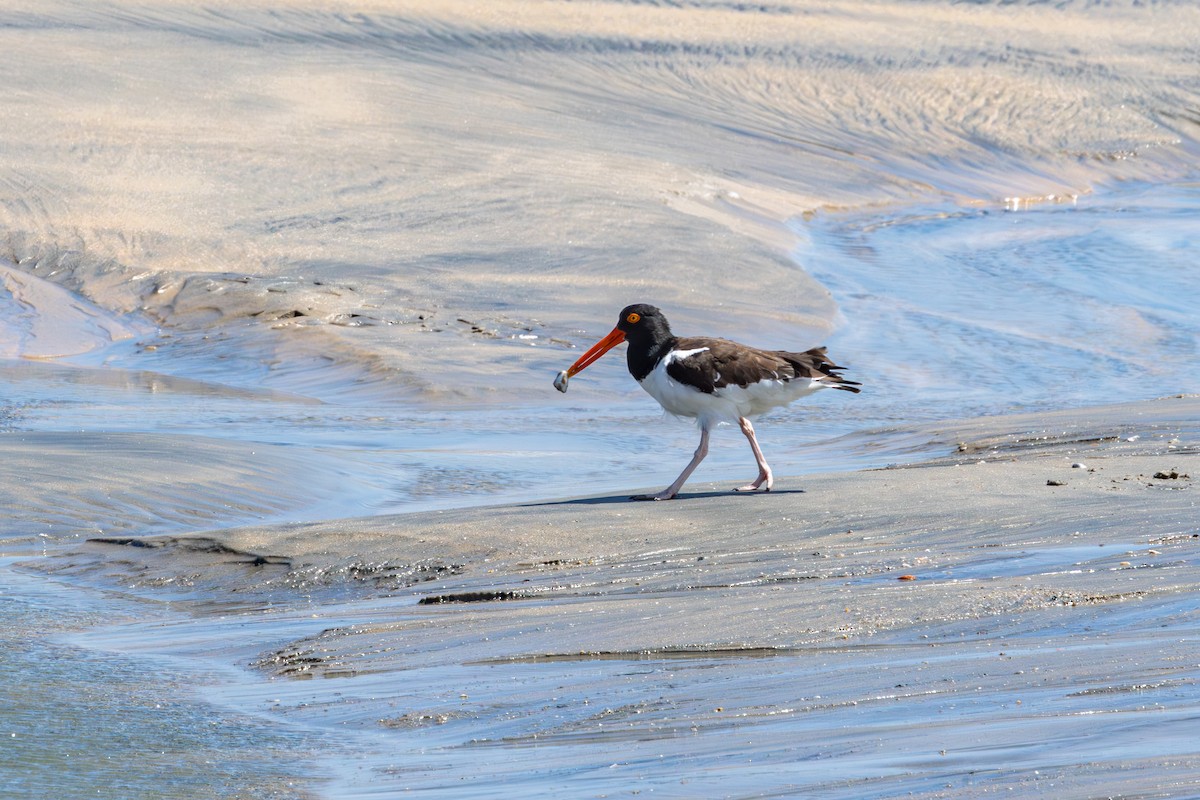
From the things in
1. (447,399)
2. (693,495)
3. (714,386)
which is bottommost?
(447,399)

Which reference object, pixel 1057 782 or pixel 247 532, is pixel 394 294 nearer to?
pixel 247 532

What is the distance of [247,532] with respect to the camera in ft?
22.6

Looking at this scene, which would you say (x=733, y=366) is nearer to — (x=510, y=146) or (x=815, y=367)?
(x=815, y=367)

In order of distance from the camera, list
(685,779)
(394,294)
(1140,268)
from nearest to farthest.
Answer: (685,779)
(394,294)
(1140,268)

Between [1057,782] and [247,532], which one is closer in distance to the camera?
[1057,782]

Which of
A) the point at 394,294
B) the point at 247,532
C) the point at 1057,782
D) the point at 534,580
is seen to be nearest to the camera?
the point at 1057,782

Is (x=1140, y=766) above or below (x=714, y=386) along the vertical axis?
above

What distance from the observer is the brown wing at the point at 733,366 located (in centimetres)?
768

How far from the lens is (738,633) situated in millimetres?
4965

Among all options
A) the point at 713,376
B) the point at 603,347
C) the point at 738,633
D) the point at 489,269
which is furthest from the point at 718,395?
the point at 489,269

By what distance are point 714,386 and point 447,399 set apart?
3.97 meters

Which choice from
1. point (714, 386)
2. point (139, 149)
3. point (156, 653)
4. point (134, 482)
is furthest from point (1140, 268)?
point (156, 653)

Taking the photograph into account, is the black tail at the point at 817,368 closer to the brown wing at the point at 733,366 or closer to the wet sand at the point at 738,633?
the brown wing at the point at 733,366

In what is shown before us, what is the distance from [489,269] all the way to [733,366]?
7.04m
